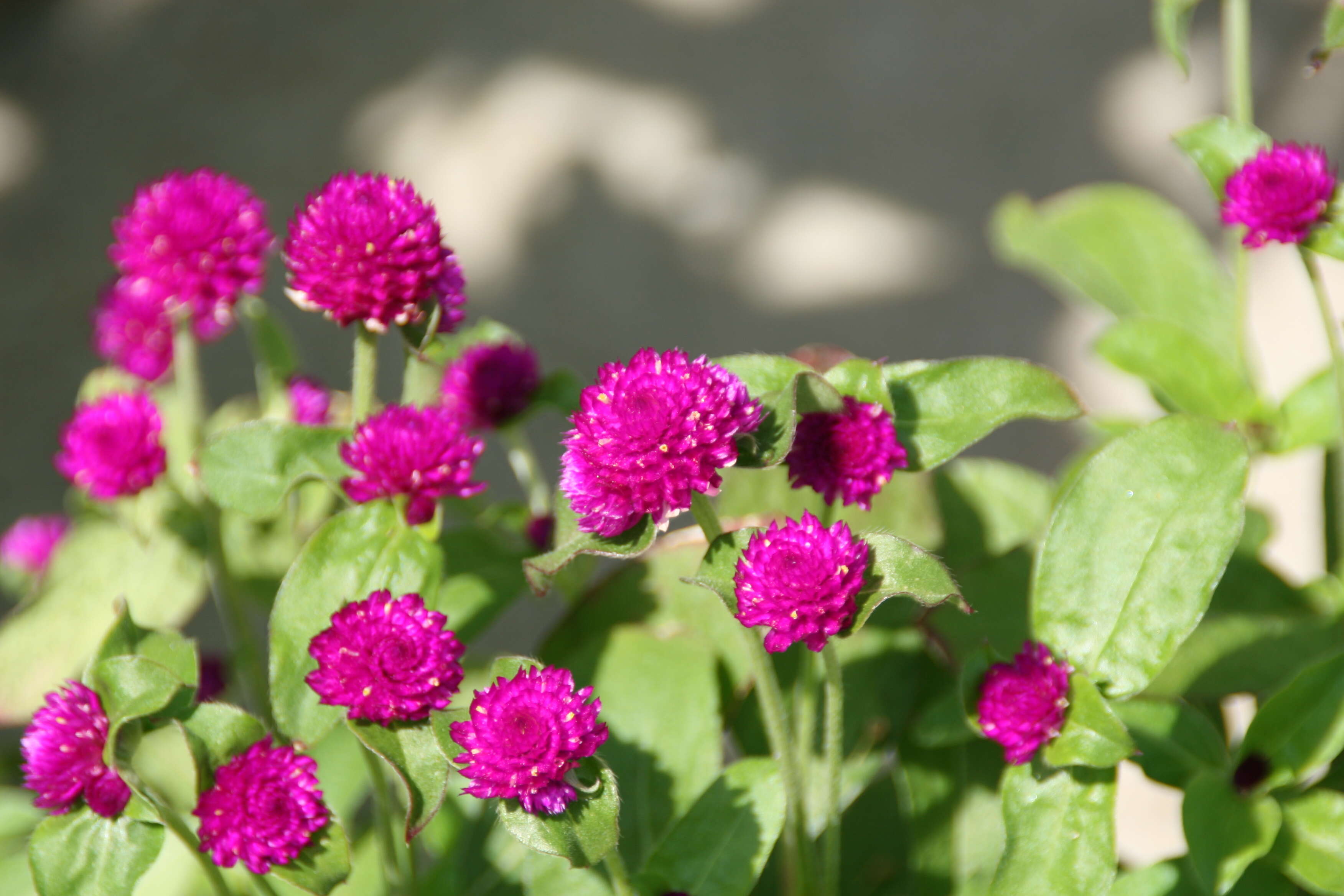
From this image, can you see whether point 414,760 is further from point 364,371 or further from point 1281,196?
point 1281,196

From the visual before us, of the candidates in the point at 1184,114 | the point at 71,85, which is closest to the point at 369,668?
the point at 71,85

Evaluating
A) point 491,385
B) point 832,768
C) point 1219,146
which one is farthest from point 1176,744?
point 491,385

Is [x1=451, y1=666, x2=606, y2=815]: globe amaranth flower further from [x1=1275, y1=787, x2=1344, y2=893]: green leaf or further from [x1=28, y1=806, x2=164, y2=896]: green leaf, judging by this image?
[x1=1275, y1=787, x2=1344, y2=893]: green leaf

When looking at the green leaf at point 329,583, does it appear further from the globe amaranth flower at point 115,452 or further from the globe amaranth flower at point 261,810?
the globe amaranth flower at point 115,452

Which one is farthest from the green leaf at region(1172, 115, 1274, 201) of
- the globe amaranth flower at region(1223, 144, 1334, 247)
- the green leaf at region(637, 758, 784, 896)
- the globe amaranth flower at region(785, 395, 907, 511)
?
the green leaf at region(637, 758, 784, 896)

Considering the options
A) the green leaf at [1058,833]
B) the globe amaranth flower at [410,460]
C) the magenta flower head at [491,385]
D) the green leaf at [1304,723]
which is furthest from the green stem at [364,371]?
the green leaf at [1304,723]
